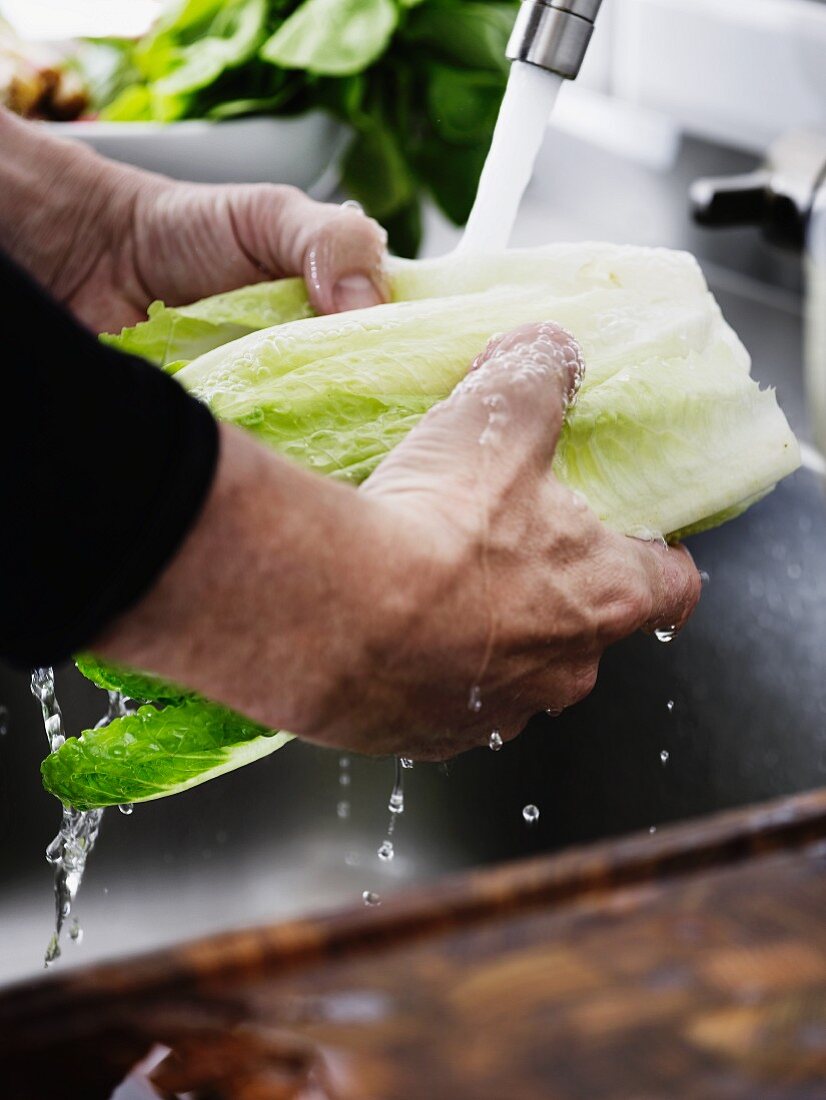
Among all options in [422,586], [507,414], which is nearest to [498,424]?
[507,414]

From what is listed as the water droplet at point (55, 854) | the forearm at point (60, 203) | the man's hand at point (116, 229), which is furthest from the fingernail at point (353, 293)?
the water droplet at point (55, 854)

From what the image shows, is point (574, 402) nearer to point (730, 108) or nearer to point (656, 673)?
point (656, 673)

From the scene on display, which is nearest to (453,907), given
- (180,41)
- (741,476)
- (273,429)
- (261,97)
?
(273,429)

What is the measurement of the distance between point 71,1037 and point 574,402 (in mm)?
425

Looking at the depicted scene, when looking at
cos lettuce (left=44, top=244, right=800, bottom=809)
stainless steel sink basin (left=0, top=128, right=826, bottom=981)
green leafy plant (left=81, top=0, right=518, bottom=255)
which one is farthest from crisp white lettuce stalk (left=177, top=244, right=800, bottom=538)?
green leafy plant (left=81, top=0, right=518, bottom=255)

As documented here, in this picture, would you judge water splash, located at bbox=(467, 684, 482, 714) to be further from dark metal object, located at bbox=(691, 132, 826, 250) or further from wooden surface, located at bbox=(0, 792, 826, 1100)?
dark metal object, located at bbox=(691, 132, 826, 250)

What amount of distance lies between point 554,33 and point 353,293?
19 centimetres

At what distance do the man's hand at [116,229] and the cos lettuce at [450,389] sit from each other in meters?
0.09

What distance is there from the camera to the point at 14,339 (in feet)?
1.24

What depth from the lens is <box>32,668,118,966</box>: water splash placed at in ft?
2.23

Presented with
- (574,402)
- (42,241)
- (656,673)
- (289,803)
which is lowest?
(289,803)

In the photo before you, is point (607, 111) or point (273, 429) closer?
point (273, 429)

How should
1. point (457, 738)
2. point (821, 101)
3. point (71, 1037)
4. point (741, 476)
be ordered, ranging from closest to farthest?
point (71, 1037)
point (457, 738)
point (741, 476)
point (821, 101)

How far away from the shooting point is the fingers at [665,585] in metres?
0.61
